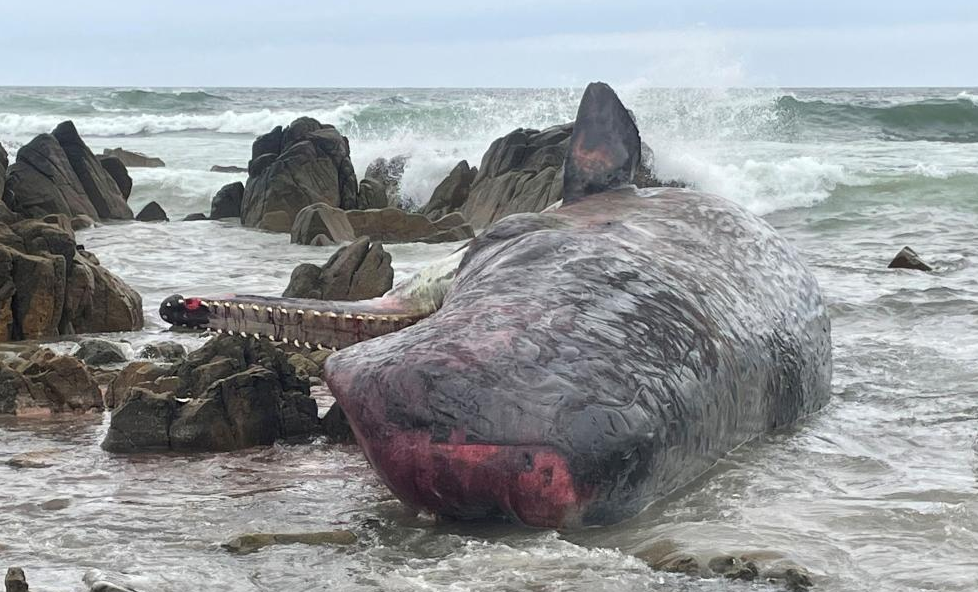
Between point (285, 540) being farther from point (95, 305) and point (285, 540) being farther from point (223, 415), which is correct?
point (95, 305)

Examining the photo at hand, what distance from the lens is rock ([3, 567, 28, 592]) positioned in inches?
135

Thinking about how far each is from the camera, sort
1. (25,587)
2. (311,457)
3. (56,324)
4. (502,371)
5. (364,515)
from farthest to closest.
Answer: (56,324), (311,457), (364,515), (502,371), (25,587)

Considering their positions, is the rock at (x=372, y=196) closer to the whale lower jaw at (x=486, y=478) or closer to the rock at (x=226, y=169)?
the rock at (x=226, y=169)

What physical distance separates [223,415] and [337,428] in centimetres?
48

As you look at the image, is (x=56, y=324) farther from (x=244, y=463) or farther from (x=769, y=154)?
(x=769, y=154)

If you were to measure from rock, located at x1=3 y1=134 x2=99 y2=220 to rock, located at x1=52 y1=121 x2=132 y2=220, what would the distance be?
0.19 m

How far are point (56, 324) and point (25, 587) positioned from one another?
5.42 metres

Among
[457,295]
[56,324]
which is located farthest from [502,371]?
[56,324]

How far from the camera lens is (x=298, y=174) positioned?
18.6m

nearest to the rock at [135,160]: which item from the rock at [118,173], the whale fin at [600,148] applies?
the rock at [118,173]

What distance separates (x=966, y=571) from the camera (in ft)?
13.0

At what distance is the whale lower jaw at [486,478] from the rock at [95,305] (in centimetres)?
510

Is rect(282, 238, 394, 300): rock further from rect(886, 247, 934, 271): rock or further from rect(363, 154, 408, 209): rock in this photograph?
rect(363, 154, 408, 209): rock

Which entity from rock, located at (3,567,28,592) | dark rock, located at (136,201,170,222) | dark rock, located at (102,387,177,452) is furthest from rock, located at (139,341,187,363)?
dark rock, located at (136,201,170,222)
